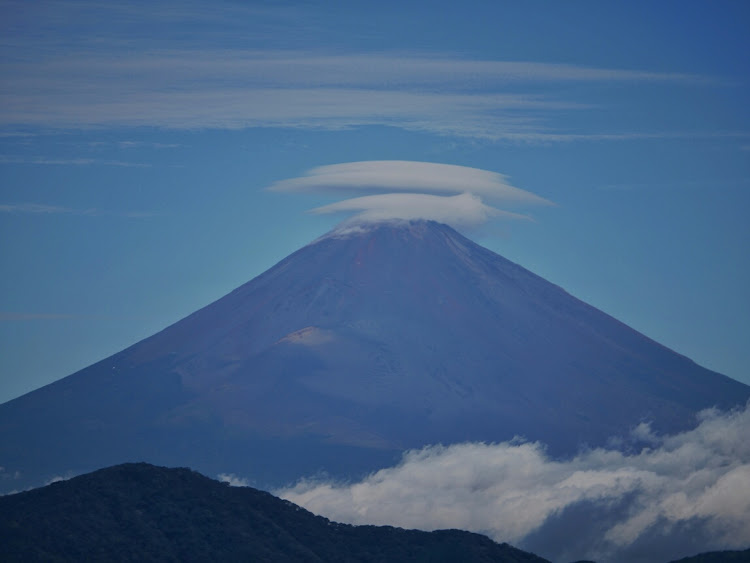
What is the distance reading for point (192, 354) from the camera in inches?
5497

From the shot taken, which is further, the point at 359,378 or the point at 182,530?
the point at 359,378

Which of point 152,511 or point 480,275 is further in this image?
point 480,275

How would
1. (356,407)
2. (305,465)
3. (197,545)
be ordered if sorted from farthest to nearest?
(356,407), (305,465), (197,545)

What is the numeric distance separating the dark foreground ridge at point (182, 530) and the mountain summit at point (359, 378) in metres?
49.4

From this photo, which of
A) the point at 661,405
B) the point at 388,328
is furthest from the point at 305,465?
the point at 661,405

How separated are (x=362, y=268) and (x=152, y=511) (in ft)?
258

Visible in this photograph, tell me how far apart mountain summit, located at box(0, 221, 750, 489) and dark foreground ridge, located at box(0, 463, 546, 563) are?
4936 cm

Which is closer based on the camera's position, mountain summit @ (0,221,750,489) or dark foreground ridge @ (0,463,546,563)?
dark foreground ridge @ (0,463,546,563)

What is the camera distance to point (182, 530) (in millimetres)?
67562

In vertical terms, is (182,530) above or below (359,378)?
below

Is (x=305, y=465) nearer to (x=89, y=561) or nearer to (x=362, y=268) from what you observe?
(x=362, y=268)

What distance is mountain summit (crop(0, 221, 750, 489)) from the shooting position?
128375mm

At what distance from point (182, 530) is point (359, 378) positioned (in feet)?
220

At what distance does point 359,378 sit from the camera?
441 ft
